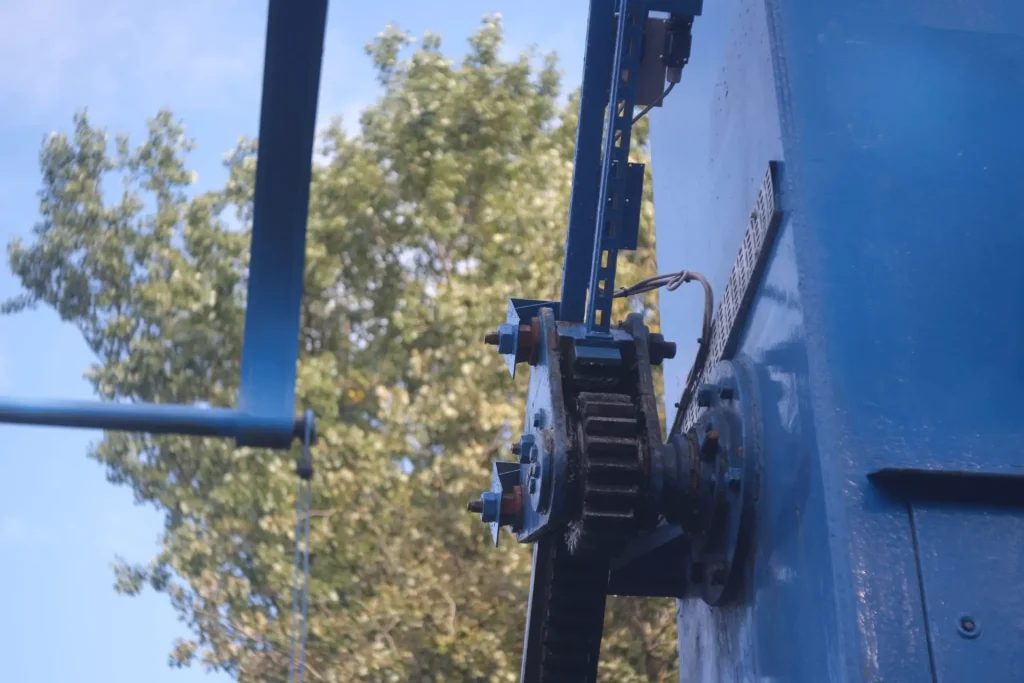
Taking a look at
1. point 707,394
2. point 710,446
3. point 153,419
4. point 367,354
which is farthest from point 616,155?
point 367,354

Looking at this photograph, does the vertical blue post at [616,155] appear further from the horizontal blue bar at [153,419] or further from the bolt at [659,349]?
the horizontal blue bar at [153,419]

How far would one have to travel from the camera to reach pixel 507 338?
2756 millimetres

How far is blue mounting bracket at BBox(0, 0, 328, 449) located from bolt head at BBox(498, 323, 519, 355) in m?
0.54

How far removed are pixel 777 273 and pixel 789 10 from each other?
1.74 ft

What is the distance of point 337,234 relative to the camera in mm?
10930

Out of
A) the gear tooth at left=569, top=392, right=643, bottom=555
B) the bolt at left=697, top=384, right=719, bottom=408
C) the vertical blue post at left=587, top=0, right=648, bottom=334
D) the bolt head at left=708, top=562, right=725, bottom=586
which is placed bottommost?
the bolt head at left=708, top=562, right=725, bottom=586

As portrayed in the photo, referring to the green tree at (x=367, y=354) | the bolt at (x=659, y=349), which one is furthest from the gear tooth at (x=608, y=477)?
the green tree at (x=367, y=354)

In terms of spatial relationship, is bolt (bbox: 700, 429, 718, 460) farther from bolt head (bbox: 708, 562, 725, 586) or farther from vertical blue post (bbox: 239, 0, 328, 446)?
vertical blue post (bbox: 239, 0, 328, 446)

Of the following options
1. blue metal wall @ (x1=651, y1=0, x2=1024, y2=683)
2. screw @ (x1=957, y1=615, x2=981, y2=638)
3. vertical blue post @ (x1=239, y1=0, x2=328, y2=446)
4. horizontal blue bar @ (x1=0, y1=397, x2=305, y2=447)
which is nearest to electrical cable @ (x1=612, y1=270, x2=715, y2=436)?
blue metal wall @ (x1=651, y1=0, x2=1024, y2=683)

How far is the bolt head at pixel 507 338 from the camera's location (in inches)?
108

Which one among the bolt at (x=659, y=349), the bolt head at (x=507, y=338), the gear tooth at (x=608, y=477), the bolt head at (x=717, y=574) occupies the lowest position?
the bolt head at (x=717, y=574)

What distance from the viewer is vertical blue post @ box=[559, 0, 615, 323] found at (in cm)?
280

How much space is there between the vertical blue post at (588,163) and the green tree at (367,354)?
21.2ft

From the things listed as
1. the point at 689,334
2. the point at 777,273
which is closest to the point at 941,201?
the point at 777,273
